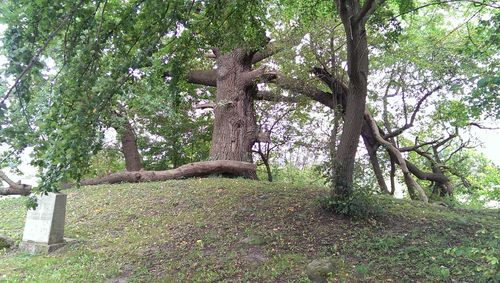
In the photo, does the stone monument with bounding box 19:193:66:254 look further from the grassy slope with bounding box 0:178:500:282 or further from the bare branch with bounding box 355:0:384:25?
the bare branch with bounding box 355:0:384:25

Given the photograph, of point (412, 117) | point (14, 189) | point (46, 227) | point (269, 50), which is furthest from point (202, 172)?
point (412, 117)

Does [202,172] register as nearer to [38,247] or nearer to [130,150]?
[130,150]

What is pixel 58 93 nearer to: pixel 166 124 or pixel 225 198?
pixel 225 198

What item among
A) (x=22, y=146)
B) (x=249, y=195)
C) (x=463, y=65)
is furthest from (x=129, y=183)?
(x=463, y=65)

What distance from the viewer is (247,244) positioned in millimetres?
6102

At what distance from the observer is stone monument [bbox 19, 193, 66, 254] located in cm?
683

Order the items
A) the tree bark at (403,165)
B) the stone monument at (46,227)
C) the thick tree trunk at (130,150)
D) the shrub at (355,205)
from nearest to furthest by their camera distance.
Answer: the shrub at (355,205)
the stone monument at (46,227)
the tree bark at (403,165)
the thick tree trunk at (130,150)

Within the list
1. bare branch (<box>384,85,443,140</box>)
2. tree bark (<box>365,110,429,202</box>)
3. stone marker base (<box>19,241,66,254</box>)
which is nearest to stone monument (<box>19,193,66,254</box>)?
stone marker base (<box>19,241,66,254</box>)

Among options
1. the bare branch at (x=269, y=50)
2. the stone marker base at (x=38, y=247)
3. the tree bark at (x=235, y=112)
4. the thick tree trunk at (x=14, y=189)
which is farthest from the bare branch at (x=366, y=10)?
the thick tree trunk at (x=14, y=189)

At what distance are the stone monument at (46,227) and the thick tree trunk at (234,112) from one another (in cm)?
546

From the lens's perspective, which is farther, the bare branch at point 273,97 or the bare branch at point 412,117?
the bare branch at point 273,97

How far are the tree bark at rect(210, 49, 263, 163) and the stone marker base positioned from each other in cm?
577

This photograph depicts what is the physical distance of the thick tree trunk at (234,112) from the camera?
1189cm

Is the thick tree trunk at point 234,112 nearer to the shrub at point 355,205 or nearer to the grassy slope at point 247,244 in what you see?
the grassy slope at point 247,244
